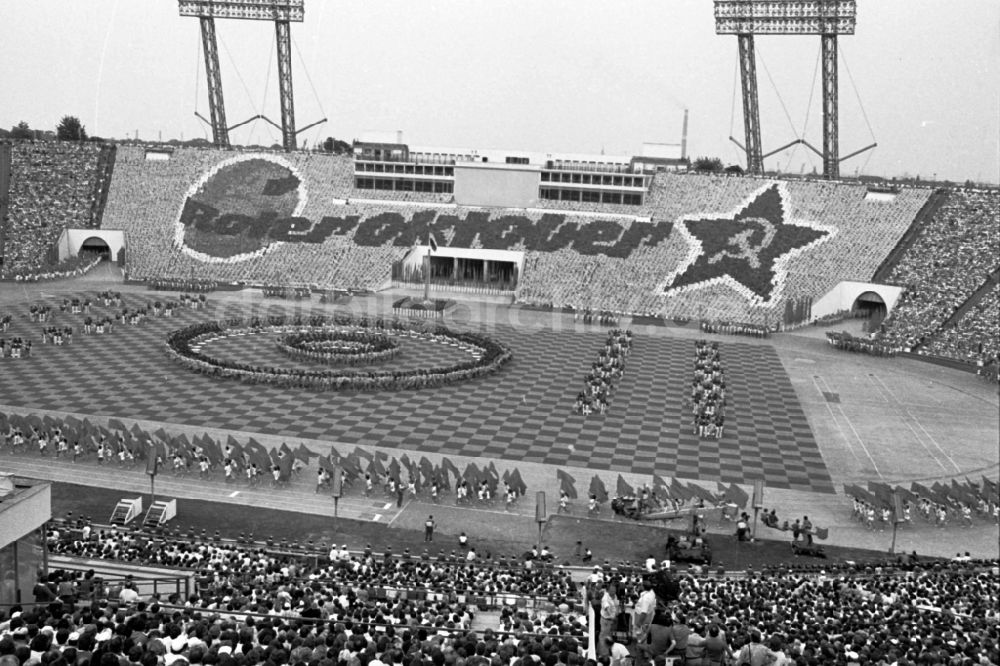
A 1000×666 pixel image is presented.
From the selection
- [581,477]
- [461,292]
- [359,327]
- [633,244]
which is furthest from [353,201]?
[581,477]

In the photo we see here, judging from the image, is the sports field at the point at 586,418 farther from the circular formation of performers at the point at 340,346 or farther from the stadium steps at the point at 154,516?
the stadium steps at the point at 154,516

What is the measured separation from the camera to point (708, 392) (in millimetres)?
44406

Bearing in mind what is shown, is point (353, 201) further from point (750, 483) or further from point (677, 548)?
point (677, 548)

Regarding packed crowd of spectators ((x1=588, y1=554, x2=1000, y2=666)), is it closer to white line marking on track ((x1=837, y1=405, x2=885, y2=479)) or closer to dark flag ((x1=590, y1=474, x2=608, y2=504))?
dark flag ((x1=590, y1=474, x2=608, y2=504))

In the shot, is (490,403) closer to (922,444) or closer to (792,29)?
(922,444)

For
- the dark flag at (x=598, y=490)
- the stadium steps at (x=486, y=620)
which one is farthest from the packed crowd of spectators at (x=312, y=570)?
the dark flag at (x=598, y=490)

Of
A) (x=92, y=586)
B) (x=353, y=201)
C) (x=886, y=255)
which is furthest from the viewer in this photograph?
(x=353, y=201)

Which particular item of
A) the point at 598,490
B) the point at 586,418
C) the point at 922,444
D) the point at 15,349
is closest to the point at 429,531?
the point at 598,490

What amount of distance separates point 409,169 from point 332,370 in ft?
161

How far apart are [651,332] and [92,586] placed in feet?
164

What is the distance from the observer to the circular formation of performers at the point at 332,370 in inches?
1756

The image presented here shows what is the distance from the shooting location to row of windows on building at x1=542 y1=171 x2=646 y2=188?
87.9 m

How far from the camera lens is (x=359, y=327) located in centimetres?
5719

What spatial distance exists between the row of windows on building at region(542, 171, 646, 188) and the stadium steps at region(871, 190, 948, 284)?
77.7 feet
